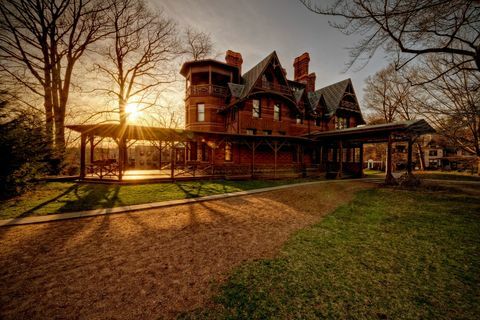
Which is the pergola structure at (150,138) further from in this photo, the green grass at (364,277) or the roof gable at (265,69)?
the green grass at (364,277)

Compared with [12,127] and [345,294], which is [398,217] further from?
[12,127]

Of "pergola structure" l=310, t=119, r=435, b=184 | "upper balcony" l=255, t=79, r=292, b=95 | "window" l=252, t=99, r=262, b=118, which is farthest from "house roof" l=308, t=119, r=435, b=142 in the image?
"window" l=252, t=99, r=262, b=118

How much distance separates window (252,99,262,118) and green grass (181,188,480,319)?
15052mm

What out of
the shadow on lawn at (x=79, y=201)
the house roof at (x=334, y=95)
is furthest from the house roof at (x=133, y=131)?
the house roof at (x=334, y=95)

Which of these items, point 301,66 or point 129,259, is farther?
point 301,66

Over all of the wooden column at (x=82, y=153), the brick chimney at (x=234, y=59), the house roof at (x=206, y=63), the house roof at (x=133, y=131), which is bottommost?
the wooden column at (x=82, y=153)

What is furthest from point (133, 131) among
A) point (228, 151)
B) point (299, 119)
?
point (299, 119)

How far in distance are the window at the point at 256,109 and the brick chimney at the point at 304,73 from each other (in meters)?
10.4

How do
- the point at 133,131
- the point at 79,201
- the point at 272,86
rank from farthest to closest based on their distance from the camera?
the point at 272,86, the point at 133,131, the point at 79,201

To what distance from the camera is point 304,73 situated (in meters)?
26.0

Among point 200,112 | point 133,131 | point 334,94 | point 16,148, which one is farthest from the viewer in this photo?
point 334,94

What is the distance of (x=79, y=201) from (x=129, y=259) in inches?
252

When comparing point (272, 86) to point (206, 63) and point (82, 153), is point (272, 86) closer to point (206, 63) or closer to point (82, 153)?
point (206, 63)

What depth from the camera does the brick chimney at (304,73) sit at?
2579cm
